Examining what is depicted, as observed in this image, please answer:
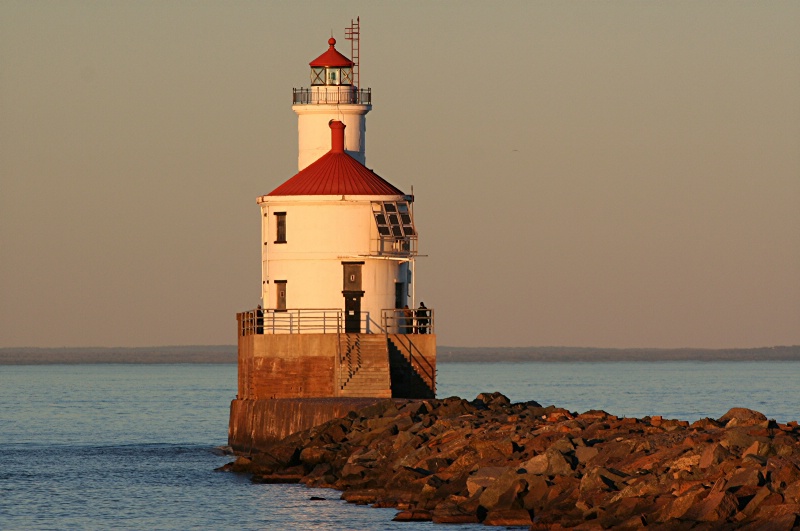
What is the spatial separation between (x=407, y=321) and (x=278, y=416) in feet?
16.0

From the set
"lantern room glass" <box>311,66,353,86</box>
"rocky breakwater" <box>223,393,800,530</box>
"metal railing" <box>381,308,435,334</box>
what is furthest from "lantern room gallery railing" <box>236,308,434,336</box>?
"lantern room glass" <box>311,66,353,86</box>

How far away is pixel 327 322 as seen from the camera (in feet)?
129

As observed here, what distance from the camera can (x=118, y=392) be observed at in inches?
3912

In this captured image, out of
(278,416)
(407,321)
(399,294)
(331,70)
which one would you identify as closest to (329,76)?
(331,70)

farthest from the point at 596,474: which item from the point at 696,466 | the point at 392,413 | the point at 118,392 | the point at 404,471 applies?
the point at 118,392

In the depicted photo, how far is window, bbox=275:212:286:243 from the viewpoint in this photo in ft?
131

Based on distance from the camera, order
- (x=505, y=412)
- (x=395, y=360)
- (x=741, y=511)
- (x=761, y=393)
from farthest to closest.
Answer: (x=761, y=393) < (x=395, y=360) < (x=505, y=412) < (x=741, y=511)

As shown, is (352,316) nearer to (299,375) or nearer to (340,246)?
(340,246)

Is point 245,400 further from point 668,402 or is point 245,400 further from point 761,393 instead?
point 761,393

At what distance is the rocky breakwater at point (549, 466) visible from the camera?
73.0 ft

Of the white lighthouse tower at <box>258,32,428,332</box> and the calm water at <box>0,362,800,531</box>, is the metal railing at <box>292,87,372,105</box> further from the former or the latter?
the calm water at <box>0,362,800,531</box>

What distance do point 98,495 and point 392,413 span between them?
624 cm

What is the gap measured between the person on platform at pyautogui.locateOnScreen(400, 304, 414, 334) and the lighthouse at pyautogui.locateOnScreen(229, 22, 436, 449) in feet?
0.08

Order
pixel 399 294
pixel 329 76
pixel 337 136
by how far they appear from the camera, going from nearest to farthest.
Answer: pixel 399 294 < pixel 337 136 < pixel 329 76
